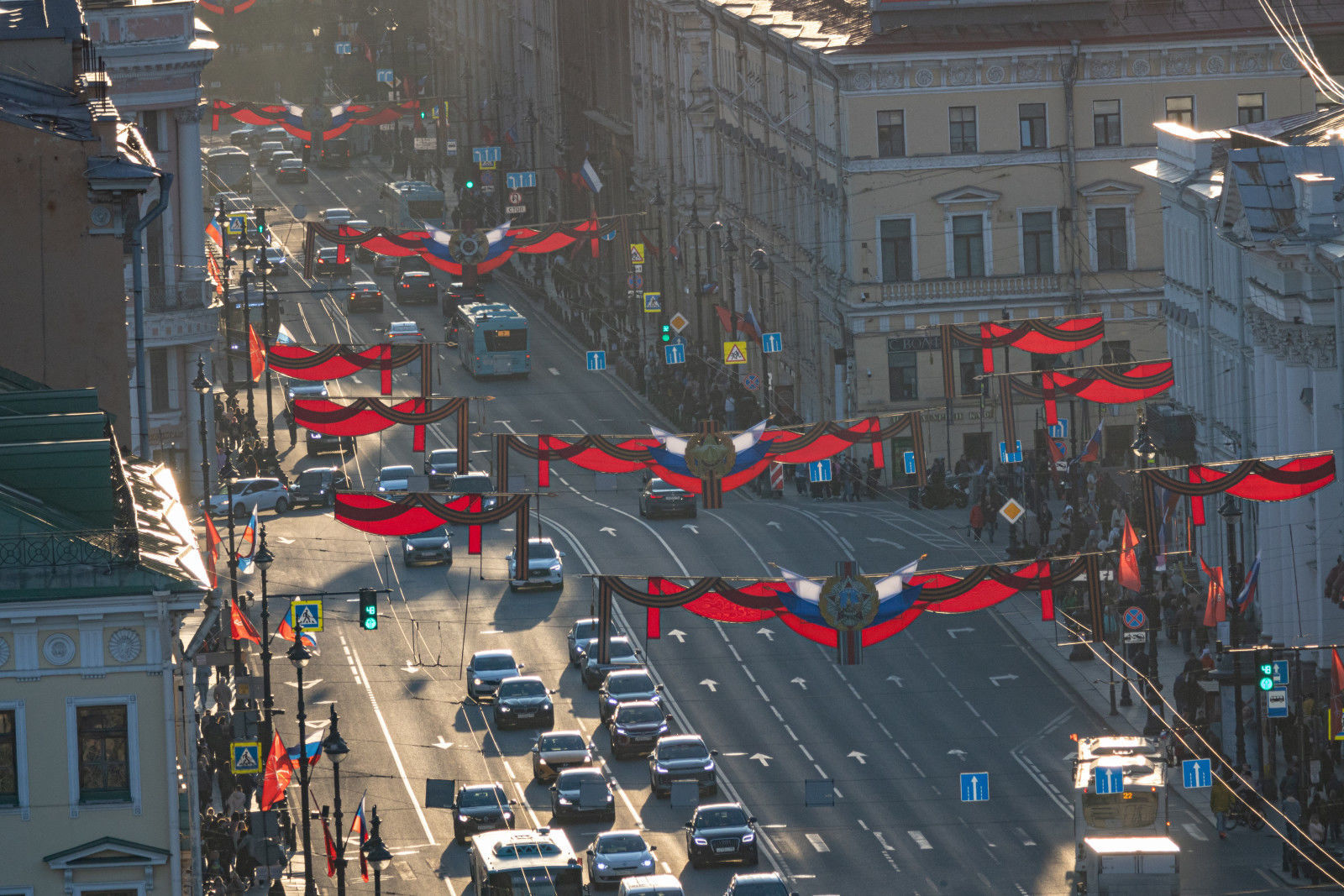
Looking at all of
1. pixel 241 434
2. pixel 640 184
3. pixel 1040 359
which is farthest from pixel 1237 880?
pixel 640 184

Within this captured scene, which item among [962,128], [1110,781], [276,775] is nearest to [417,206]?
[962,128]

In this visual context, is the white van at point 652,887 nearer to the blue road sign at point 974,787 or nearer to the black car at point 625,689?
the blue road sign at point 974,787

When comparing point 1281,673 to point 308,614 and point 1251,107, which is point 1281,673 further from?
point 1251,107

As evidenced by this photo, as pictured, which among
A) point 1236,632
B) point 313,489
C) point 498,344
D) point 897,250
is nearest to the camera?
point 1236,632

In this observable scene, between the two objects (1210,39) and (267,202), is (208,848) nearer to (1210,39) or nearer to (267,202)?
(1210,39)

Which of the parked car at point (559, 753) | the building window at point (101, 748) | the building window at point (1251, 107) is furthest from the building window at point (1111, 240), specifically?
the building window at point (101, 748)

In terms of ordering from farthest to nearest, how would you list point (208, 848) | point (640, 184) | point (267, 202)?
point (267, 202), point (640, 184), point (208, 848)

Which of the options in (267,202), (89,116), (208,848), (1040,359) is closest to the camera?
(89,116)
